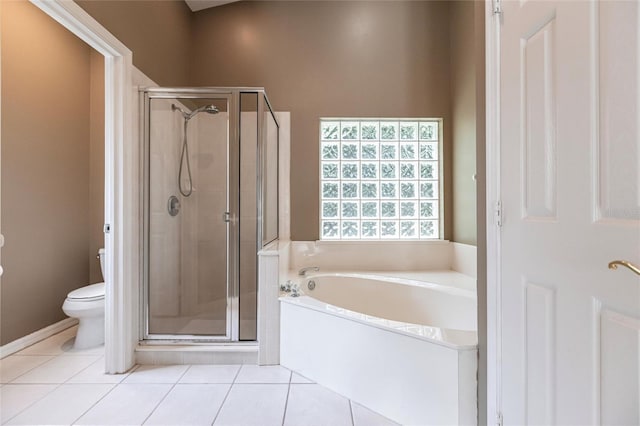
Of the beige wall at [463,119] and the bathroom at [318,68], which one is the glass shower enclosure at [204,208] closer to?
the bathroom at [318,68]

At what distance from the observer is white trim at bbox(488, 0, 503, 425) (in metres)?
1.17

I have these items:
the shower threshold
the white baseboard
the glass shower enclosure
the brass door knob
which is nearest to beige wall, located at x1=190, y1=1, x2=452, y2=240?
the glass shower enclosure

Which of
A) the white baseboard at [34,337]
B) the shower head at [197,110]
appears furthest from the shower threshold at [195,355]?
the shower head at [197,110]

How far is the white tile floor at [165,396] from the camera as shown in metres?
1.51

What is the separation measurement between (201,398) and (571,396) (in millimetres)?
1656

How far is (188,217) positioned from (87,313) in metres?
0.98

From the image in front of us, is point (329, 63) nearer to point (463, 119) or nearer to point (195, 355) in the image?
point (463, 119)

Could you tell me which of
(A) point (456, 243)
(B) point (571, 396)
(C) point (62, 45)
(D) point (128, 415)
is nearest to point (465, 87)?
(A) point (456, 243)

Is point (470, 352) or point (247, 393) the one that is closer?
point (470, 352)

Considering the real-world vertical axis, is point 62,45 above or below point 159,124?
above

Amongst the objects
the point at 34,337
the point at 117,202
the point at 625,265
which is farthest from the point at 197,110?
the point at 625,265

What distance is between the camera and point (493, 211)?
3.92 ft

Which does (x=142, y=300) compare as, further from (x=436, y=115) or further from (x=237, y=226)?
(x=436, y=115)

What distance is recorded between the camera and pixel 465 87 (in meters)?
2.66
